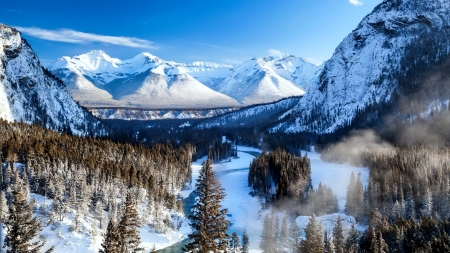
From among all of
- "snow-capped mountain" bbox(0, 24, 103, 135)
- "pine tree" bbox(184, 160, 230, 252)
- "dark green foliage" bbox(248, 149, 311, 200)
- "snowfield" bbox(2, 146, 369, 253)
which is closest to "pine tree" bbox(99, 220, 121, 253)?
"pine tree" bbox(184, 160, 230, 252)

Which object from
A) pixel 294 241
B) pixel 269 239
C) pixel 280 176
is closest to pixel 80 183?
pixel 269 239

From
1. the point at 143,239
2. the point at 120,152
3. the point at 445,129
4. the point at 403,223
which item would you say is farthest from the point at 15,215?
the point at 445,129

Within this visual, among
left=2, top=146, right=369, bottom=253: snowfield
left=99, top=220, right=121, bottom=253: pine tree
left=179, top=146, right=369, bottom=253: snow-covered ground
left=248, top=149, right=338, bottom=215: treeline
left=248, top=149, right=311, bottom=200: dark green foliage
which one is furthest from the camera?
left=248, top=149, right=311, bottom=200: dark green foliage

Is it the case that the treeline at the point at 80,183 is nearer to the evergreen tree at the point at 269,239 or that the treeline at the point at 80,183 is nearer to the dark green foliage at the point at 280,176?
the evergreen tree at the point at 269,239

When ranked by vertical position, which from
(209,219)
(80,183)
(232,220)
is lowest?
(232,220)

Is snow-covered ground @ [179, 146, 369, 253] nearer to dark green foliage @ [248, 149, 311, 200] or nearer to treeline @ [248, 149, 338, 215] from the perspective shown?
treeline @ [248, 149, 338, 215]

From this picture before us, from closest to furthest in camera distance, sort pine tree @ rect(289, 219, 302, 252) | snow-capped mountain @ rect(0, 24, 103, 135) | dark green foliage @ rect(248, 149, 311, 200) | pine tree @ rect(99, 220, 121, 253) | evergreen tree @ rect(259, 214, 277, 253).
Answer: pine tree @ rect(99, 220, 121, 253) < pine tree @ rect(289, 219, 302, 252) < evergreen tree @ rect(259, 214, 277, 253) < dark green foliage @ rect(248, 149, 311, 200) < snow-capped mountain @ rect(0, 24, 103, 135)

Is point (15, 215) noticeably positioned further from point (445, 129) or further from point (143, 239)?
point (445, 129)

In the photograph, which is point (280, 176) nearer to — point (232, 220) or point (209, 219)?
point (232, 220)
